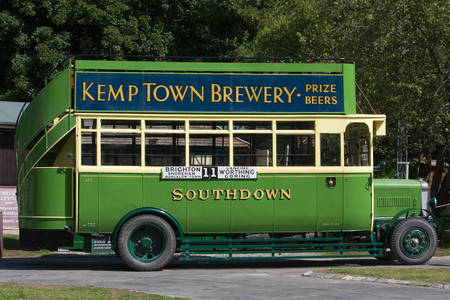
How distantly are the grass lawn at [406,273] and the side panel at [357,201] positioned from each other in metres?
1.21

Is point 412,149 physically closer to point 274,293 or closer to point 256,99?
point 256,99

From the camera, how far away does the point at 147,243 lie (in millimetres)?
14516

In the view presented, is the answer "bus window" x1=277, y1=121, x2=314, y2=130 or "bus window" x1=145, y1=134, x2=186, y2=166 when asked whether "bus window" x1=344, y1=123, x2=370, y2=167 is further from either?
"bus window" x1=145, y1=134, x2=186, y2=166

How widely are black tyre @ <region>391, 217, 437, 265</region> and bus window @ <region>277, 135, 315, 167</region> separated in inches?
83.9

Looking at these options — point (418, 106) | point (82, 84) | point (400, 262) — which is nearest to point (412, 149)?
point (418, 106)

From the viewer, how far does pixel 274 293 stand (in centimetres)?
1143

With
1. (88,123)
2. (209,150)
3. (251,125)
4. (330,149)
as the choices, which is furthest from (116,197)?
(330,149)

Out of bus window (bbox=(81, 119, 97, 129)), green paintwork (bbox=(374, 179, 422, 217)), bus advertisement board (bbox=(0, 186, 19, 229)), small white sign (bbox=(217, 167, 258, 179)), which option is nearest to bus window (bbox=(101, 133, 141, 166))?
bus window (bbox=(81, 119, 97, 129))

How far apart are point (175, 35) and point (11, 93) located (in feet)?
26.1

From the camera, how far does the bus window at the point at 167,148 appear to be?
14.6 meters

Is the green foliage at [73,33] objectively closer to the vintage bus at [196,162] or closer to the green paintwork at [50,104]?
the green paintwork at [50,104]

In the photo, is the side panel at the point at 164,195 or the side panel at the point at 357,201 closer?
the side panel at the point at 164,195

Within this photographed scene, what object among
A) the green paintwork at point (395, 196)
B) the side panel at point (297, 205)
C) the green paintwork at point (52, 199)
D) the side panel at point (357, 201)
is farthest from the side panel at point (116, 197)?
the green paintwork at point (395, 196)

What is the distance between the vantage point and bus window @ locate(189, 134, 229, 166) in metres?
14.6
